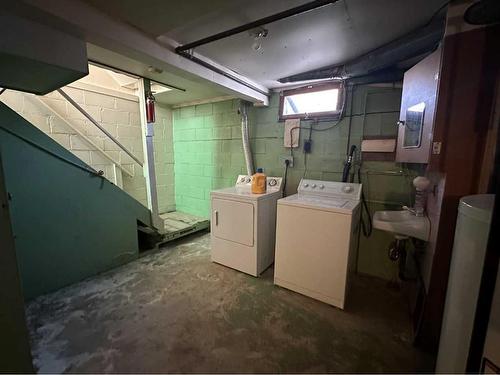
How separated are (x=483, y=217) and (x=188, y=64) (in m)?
2.16

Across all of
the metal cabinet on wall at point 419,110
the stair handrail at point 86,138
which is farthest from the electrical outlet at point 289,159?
the stair handrail at point 86,138

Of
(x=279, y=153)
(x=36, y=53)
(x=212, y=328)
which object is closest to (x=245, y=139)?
(x=279, y=153)

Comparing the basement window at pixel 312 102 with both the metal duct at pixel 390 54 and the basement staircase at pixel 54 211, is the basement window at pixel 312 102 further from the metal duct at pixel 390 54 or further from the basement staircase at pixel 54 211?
the basement staircase at pixel 54 211

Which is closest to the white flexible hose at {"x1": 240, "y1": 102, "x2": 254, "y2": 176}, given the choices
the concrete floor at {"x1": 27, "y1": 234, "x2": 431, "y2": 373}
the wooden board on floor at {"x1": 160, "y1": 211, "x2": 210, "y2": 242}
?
the wooden board on floor at {"x1": 160, "y1": 211, "x2": 210, "y2": 242}

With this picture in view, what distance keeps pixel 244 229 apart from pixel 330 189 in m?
1.02

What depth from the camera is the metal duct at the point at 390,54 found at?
57.2 inches

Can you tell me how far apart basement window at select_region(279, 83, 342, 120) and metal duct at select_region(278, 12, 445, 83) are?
238mm

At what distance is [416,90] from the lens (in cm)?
161

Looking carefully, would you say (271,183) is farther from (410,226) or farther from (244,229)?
(410,226)

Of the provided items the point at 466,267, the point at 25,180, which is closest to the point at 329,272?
the point at 466,267

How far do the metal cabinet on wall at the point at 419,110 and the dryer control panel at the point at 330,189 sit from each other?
1.57ft

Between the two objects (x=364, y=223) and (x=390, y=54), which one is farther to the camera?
(x=364, y=223)

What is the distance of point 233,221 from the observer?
2.41m

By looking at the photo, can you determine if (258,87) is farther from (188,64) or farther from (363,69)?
(363,69)
